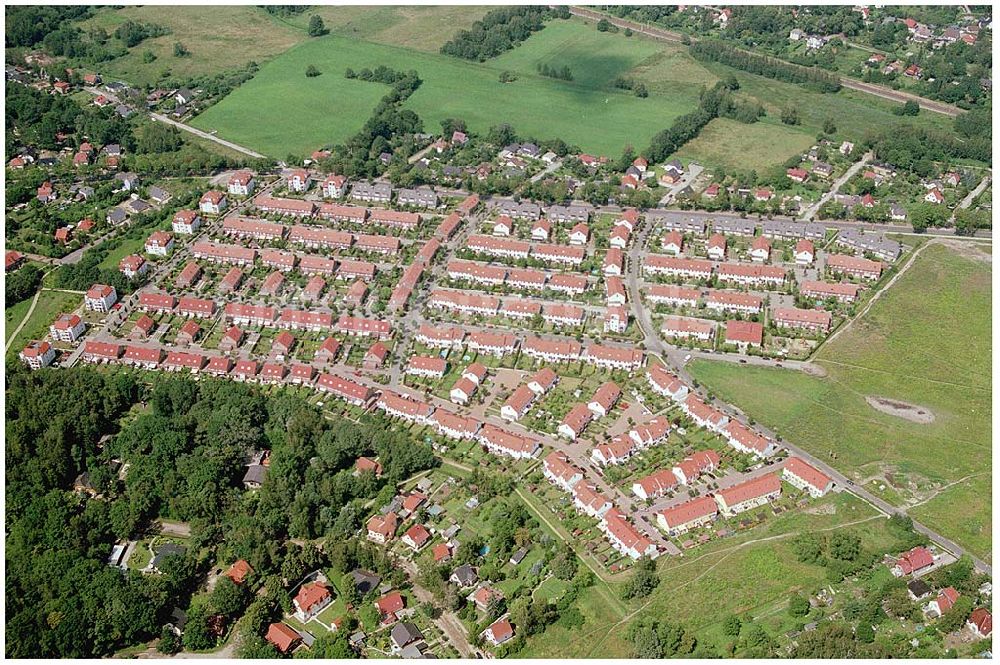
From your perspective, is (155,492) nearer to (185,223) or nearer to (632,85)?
→ (185,223)

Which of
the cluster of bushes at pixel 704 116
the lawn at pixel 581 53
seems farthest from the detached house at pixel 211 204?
the lawn at pixel 581 53

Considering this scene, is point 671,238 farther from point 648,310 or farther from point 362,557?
point 362,557

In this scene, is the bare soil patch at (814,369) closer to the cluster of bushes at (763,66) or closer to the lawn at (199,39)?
the cluster of bushes at (763,66)

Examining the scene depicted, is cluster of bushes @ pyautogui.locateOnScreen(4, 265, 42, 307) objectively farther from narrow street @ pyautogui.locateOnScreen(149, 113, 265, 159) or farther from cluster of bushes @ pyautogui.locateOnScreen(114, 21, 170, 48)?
cluster of bushes @ pyautogui.locateOnScreen(114, 21, 170, 48)

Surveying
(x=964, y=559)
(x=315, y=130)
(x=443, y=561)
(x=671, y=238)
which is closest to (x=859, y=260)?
(x=671, y=238)

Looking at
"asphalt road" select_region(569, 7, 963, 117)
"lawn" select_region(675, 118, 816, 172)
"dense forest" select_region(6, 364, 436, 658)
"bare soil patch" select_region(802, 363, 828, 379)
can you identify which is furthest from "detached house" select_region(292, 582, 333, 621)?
"asphalt road" select_region(569, 7, 963, 117)

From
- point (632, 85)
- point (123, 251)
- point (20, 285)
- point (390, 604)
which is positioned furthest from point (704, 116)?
point (390, 604)
